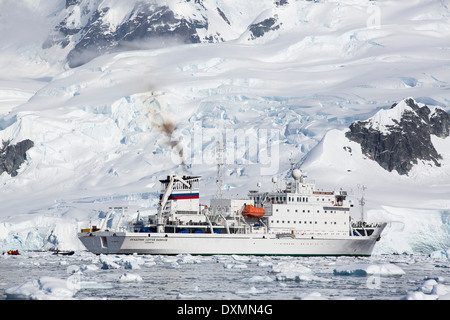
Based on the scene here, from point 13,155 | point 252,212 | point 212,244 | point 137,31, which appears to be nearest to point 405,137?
point 252,212

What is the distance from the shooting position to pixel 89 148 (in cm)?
11831

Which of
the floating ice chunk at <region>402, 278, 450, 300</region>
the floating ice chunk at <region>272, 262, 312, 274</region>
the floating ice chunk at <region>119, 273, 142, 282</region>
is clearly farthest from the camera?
the floating ice chunk at <region>272, 262, 312, 274</region>

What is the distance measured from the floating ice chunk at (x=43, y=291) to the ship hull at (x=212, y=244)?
24855 mm

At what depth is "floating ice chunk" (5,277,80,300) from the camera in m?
26.0

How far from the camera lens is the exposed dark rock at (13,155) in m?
119

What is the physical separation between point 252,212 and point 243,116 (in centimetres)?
6343

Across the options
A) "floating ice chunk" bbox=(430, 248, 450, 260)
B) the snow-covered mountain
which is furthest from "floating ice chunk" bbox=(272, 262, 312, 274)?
the snow-covered mountain

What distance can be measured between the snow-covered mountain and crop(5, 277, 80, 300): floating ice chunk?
44302 mm

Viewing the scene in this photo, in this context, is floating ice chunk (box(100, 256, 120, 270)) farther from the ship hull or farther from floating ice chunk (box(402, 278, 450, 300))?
floating ice chunk (box(402, 278, 450, 300))

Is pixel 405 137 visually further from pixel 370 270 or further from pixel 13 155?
pixel 370 270

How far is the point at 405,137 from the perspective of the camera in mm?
110375

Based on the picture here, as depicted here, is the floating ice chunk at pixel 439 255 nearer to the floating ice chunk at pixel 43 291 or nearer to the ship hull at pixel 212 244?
the ship hull at pixel 212 244

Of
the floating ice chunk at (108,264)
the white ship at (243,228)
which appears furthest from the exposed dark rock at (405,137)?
the floating ice chunk at (108,264)
